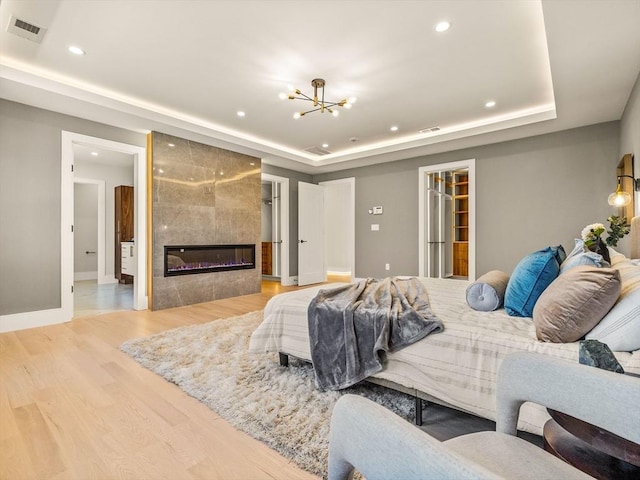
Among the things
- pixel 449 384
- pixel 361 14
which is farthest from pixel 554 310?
pixel 361 14

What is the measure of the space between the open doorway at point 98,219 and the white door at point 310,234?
3.46 meters

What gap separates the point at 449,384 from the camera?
168cm

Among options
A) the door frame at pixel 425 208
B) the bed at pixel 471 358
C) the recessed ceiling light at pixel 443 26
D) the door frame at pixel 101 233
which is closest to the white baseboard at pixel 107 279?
the door frame at pixel 101 233

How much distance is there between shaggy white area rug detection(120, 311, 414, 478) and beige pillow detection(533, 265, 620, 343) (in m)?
0.91

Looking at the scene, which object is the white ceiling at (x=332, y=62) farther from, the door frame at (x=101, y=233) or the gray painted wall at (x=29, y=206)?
the door frame at (x=101, y=233)

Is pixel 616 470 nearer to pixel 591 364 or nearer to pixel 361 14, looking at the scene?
pixel 591 364

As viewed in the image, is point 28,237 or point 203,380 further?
point 28,237

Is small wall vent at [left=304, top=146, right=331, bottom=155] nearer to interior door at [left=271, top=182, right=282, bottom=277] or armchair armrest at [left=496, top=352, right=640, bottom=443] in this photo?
interior door at [left=271, top=182, right=282, bottom=277]

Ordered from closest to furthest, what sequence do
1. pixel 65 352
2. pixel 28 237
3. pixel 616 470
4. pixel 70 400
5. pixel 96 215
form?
pixel 616 470 → pixel 70 400 → pixel 65 352 → pixel 28 237 → pixel 96 215

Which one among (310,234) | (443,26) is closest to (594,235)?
(443,26)

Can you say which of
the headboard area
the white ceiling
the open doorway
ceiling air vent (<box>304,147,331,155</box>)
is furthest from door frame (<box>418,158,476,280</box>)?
the open doorway

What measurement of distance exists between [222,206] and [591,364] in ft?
17.2

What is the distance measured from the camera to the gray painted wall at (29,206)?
12.0 ft

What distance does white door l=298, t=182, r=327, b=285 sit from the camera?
22.7 feet
